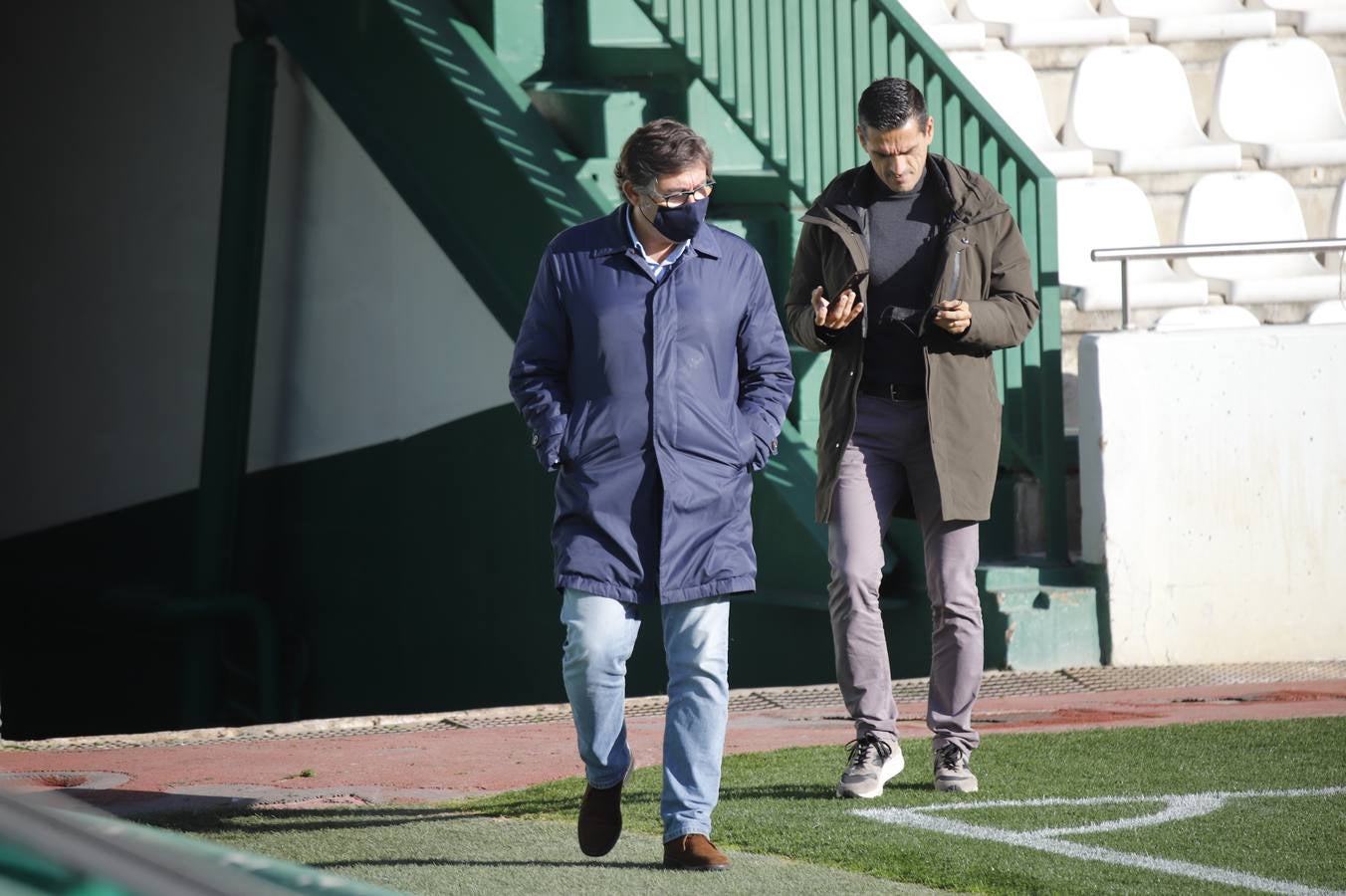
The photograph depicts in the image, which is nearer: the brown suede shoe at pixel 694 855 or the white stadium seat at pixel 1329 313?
the brown suede shoe at pixel 694 855

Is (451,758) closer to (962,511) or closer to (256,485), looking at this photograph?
(962,511)

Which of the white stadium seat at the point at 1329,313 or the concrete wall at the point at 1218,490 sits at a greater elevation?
the white stadium seat at the point at 1329,313

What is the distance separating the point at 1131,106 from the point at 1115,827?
681cm

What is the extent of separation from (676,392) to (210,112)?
7.83 metres

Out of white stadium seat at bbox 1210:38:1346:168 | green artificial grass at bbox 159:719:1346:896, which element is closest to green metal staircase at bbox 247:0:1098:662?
Answer: green artificial grass at bbox 159:719:1346:896

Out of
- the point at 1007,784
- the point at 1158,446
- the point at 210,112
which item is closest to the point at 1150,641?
the point at 1158,446

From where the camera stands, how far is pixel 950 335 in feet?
15.8

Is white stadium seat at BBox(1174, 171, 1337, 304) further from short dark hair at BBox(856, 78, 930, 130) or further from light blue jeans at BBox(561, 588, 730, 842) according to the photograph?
light blue jeans at BBox(561, 588, 730, 842)

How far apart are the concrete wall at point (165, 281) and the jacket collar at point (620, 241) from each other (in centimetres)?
523

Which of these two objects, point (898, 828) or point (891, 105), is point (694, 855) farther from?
point (891, 105)

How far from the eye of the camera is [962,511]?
4.82 meters

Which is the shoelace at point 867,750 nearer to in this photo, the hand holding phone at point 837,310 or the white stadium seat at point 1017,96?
the hand holding phone at point 837,310

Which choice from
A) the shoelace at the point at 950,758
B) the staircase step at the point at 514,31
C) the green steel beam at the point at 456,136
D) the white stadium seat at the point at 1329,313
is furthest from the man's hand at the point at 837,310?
the white stadium seat at the point at 1329,313

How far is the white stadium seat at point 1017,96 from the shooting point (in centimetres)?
995
